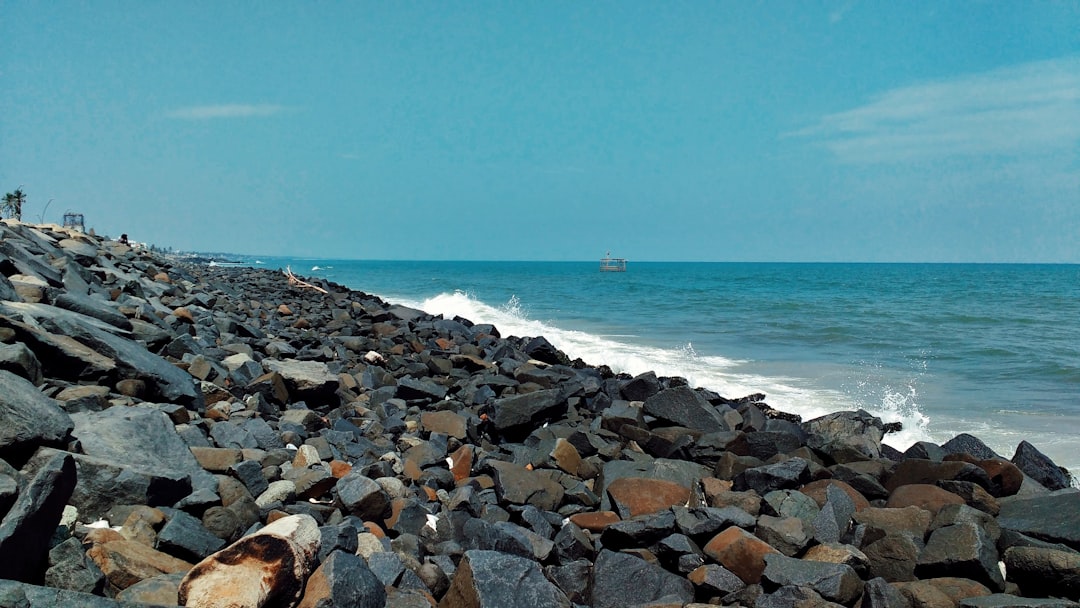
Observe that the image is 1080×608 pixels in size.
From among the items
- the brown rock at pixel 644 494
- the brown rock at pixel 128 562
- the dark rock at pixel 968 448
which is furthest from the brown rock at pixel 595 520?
the dark rock at pixel 968 448

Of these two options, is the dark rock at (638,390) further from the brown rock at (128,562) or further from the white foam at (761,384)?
the brown rock at (128,562)

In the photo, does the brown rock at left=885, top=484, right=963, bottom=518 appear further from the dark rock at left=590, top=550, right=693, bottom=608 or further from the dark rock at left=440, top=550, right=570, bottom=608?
the dark rock at left=440, top=550, right=570, bottom=608

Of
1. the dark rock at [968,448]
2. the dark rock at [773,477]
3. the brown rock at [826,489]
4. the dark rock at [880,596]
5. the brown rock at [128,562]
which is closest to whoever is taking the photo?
the brown rock at [128,562]

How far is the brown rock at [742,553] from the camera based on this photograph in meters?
3.59

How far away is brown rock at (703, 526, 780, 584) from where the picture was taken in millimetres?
3588

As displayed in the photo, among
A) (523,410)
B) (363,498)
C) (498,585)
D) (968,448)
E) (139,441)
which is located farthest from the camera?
(523,410)

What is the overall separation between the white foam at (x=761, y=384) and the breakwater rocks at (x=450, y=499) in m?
2.15

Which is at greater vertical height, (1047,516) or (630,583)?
(1047,516)

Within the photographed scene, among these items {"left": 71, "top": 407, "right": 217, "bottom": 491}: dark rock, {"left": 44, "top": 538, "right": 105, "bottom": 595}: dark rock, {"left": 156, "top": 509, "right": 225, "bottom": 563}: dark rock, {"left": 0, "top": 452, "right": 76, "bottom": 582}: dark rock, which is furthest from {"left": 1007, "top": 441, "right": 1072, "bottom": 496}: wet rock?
{"left": 0, "top": 452, "right": 76, "bottom": 582}: dark rock

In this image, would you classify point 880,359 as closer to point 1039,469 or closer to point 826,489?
point 1039,469

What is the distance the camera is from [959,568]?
11.8 feet

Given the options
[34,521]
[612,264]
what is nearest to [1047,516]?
[34,521]

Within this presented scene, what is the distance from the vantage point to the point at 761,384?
10.6 metres

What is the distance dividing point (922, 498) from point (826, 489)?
67 centimetres
